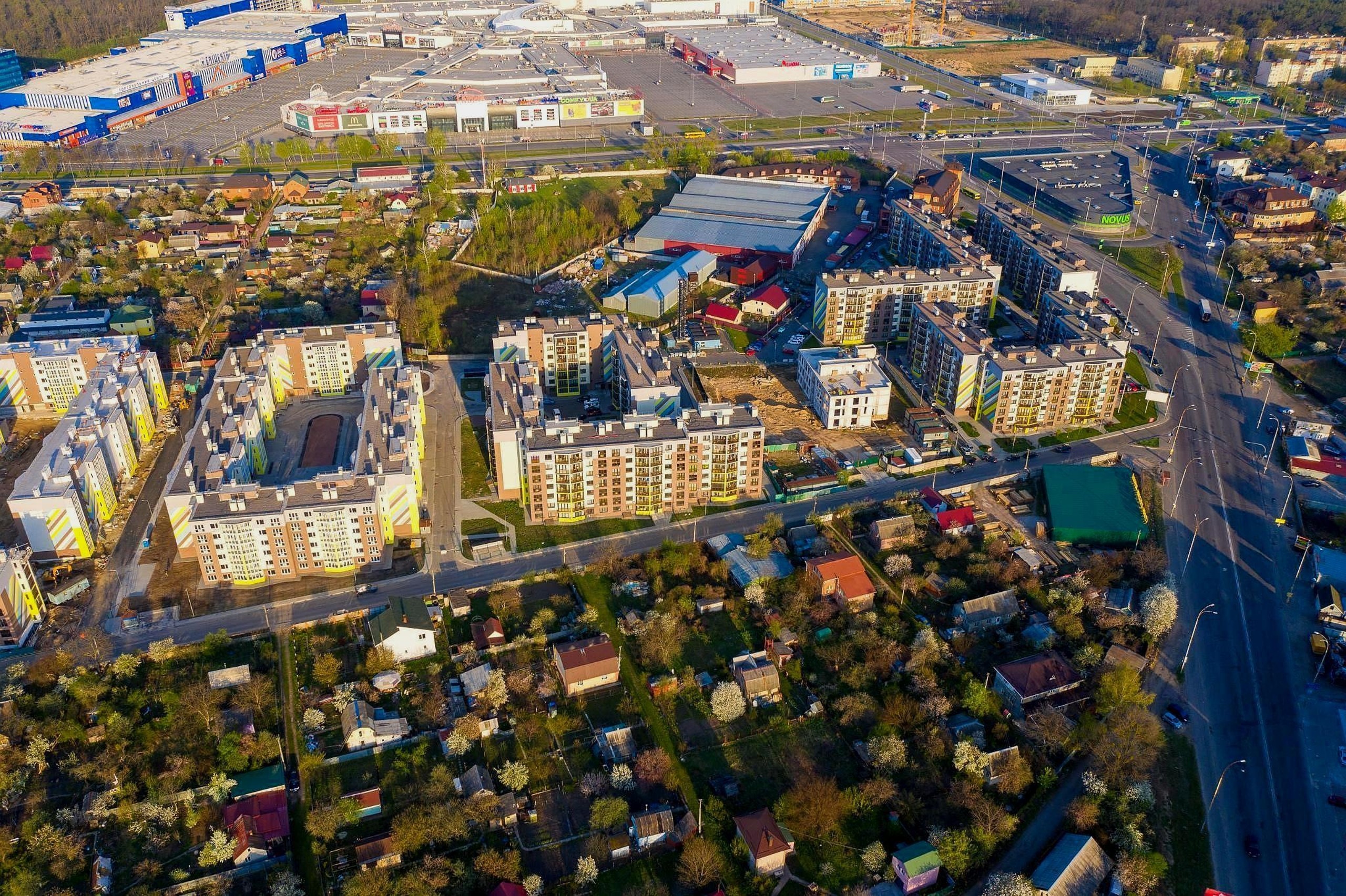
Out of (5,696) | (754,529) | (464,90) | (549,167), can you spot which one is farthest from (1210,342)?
(464,90)

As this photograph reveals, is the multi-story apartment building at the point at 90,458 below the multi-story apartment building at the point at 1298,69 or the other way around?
below

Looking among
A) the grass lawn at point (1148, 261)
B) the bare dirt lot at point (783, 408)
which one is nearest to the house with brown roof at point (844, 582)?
the bare dirt lot at point (783, 408)

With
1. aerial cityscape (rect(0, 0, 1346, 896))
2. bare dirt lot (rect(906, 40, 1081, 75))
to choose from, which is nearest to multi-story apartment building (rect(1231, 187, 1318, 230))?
aerial cityscape (rect(0, 0, 1346, 896))

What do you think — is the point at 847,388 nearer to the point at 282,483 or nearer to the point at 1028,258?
the point at 1028,258

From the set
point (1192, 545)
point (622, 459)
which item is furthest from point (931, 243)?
point (622, 459)

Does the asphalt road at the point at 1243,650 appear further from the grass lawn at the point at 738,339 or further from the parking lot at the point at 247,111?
the parking lot at the point at 247,111

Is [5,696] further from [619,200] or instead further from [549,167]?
[549,167]
